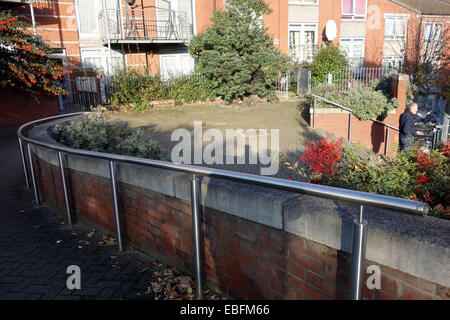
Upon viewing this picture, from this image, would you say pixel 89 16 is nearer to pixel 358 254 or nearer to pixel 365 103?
pixel 365 103

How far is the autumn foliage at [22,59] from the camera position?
10617 mm

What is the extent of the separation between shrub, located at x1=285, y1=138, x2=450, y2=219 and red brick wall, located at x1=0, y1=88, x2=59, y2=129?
12645mm

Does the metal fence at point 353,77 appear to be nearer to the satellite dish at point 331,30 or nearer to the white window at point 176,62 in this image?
the satellite dish at point 331,30

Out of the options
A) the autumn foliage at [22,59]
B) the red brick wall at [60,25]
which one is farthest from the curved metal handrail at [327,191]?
the red brick wall at [60,25]

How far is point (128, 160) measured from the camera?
3498mm

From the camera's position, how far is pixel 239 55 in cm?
1641

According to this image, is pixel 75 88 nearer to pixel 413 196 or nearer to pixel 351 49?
pixel 413 196

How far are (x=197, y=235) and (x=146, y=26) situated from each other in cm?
1841

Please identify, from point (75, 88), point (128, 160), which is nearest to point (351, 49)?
point (75, 88)

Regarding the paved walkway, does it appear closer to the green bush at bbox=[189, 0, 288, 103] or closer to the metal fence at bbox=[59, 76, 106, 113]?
the metal fence at bbox=[59, 76, 106, 113]

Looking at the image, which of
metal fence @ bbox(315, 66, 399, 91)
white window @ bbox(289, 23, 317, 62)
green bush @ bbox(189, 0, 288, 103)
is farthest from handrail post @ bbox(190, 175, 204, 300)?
white window @ bbox(289, 23, 317, 62)

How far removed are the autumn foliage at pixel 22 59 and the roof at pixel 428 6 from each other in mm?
25886

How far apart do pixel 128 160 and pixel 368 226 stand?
2.30 metres

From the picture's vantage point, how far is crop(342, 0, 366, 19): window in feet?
85.5
